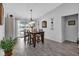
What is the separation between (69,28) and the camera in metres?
8.20

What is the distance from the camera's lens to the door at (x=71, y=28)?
25.3 ft

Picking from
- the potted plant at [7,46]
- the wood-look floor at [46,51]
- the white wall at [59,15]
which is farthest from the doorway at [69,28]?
the potted plant at [7,46]

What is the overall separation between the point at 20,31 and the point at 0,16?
10.6m

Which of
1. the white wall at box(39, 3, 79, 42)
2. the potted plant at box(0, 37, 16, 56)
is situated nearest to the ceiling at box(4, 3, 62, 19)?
the white wall at box(39, 3, 79, 42)

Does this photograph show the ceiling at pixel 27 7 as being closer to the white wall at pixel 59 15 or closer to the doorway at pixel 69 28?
the white wall at pixel 59 15

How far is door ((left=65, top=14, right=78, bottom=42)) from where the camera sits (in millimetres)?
7711

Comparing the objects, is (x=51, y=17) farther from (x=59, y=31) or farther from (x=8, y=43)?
(x=8, y=43)

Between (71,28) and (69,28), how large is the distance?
0.17 meters

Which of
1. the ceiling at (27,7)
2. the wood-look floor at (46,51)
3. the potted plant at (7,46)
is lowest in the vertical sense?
the wood-look floor at (46,51)

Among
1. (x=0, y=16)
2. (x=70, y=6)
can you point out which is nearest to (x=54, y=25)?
(x=70, y=6)

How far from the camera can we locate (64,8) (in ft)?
23.9

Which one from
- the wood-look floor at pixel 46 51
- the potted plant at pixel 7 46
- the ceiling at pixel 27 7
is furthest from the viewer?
the ceiling at pixel 27 7

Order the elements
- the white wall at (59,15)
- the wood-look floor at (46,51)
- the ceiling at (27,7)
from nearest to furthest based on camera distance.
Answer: the wood-look floor at (46,51), the ceiling at (27,7), the white wall at (59,15)

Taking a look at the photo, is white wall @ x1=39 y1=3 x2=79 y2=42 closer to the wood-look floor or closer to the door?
the door
